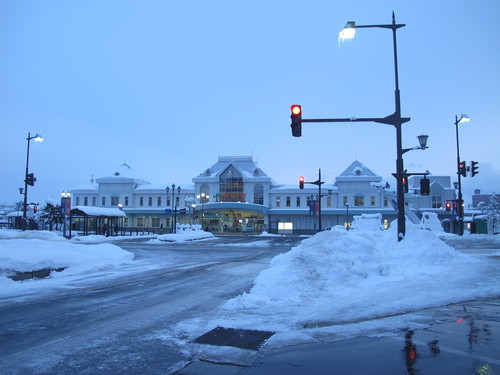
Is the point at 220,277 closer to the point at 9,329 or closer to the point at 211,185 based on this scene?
the point at 9,329

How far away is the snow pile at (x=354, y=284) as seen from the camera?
7316 millimetres

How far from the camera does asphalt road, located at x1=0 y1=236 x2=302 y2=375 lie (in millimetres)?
4879

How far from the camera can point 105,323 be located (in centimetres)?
687

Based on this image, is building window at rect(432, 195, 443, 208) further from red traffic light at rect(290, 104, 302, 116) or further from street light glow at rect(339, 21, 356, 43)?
red traffic light at rect(290, 104, 302, 116)

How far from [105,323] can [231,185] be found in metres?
64.4

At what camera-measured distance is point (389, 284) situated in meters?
9.84

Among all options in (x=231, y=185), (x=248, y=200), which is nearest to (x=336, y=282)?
(x=248, y=200)

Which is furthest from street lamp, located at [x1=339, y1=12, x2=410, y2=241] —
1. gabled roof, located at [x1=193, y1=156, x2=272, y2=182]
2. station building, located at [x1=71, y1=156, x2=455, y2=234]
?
gabled roof, located at [x1=193, y1=156, x2=272, y2=182]

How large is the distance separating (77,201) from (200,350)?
7912cm

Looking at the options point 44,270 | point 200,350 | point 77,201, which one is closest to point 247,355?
point 200,350

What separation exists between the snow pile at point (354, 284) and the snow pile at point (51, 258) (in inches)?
317

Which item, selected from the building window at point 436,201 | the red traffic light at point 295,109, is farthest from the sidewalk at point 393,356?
the building window at point 436,201

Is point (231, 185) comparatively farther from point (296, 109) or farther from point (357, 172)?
point (296, 109)

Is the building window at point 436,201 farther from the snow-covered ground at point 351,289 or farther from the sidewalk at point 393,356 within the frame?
the sidewalk at point 393,356
